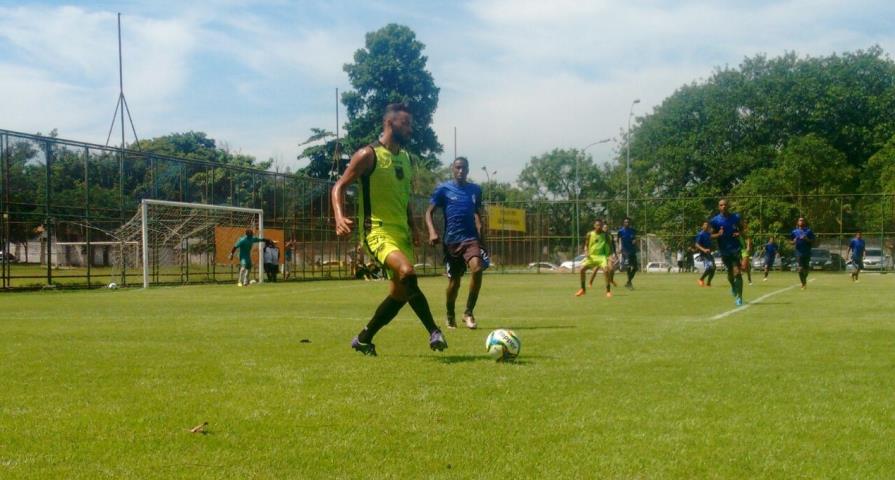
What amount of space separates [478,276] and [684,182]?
197 feet

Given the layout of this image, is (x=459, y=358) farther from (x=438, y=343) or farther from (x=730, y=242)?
(x=730, y=242)

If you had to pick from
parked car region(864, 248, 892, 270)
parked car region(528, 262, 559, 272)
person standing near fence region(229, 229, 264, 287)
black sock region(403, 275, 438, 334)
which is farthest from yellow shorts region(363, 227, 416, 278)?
parked car region(528, 262, 559, 272)

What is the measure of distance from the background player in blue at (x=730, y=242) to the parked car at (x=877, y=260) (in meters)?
36.3

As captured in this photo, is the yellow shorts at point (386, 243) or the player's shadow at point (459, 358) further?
the yellow shorts at point (386, 243)

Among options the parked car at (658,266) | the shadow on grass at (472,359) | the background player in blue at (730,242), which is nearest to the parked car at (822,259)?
the parked car at (658,266)

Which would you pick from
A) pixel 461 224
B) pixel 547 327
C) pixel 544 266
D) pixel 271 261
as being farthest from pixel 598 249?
pixel 544 266

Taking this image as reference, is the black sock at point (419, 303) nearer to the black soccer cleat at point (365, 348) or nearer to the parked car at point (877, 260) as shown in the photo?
the black soccer cleat at point (365, 348)

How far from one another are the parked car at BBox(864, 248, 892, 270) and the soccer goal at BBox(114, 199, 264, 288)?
1250 inches

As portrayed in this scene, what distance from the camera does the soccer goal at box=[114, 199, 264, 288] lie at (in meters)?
31.0

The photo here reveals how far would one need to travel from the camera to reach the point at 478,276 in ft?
35.3

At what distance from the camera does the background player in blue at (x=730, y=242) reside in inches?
597

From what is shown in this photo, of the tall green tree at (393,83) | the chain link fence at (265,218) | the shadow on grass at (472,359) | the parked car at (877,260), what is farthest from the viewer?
the tall green tree at (393,83)

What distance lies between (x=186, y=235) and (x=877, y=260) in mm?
35305

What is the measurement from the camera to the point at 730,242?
1566cm
